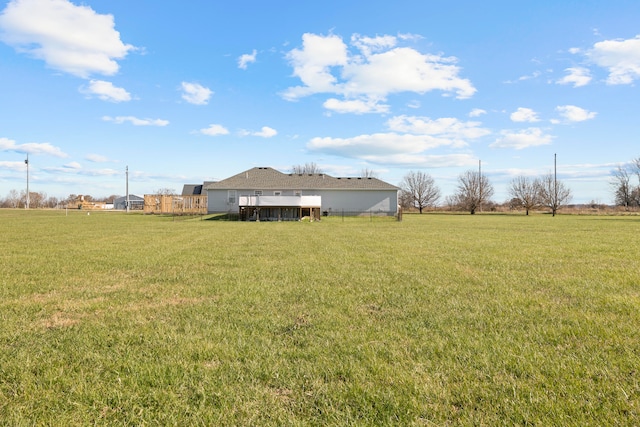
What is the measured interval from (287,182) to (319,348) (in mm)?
44383

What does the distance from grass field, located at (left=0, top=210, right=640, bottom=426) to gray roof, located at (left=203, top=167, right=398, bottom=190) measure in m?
38.4

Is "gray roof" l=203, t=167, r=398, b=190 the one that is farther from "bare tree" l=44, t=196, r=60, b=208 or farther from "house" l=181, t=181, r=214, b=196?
"bare tree" l=44, t=196, r=60, b=208

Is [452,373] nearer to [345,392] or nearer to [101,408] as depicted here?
[345,392]

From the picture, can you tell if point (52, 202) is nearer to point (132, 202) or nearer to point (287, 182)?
point (132, 202)

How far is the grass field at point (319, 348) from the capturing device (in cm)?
275

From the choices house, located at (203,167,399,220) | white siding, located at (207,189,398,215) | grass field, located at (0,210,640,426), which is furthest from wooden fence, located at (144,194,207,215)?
grass field, located at (0,210,640,426)

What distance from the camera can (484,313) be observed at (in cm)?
521

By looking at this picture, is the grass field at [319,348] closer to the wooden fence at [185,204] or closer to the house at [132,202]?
the wooden fence at [185,204]

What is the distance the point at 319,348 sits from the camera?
3.86 m

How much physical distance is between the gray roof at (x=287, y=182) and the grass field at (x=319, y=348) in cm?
3839

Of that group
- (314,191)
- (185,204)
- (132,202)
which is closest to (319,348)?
(185,204)

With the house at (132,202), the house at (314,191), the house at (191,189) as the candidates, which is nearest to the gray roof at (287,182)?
the house at (314,191)

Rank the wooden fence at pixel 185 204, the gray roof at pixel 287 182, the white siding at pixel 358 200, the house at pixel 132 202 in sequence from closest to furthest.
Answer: the wooden fence at pixel 185 204 < the gray roof at pixel 287 182 < the white siding at pixel 358 200 < the house at pixel 132 202

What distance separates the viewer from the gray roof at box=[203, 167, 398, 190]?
4631cm
